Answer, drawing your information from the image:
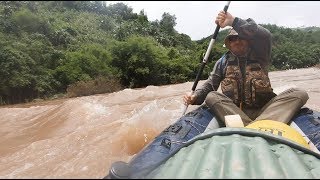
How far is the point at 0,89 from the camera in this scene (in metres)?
12.9

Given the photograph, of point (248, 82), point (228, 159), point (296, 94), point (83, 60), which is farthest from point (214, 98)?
point (83, 60)

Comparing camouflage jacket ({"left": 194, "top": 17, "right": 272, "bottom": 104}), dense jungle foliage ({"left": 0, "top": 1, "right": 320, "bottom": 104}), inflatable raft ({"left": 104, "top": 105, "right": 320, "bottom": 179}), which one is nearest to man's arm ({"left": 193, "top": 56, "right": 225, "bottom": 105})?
camouflage jacket ({"left": 194, "top": 17, "right": 272, "bottom": 104})

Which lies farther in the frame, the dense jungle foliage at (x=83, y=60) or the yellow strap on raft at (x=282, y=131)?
the dense jungle foliage at (x=83, y=60)

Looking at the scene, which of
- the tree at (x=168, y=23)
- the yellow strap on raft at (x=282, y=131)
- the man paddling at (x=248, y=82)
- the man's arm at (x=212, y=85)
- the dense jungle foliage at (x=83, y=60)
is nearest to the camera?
the yellow strap on raft at (x=282, y=131)

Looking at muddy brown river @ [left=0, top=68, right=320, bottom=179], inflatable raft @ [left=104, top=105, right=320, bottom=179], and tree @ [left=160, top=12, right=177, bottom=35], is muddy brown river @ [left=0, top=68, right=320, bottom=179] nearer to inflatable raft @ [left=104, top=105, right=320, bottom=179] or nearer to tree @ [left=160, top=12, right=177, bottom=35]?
inflatable raft @ [left=104, top=105, right=320, bottom=179]

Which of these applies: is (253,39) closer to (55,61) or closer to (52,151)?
(52,151)

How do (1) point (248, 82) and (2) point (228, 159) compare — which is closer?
(2) point (228, 159)

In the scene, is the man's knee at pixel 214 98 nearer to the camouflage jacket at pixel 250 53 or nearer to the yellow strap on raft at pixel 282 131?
the camouflage jacket at pixel 250 53

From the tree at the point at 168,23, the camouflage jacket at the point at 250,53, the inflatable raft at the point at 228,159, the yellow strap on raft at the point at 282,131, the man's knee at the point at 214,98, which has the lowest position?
the yellow strap on raft at the point at 282,131

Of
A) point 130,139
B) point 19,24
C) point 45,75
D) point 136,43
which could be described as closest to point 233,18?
point 130,139

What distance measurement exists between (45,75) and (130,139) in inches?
511

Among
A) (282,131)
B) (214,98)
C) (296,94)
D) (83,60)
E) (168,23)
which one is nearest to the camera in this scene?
(282,131)

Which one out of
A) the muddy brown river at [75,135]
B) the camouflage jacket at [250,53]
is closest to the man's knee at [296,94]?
the camouflage jacket at [250,53]

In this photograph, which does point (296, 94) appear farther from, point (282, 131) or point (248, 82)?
point (282, 131)
